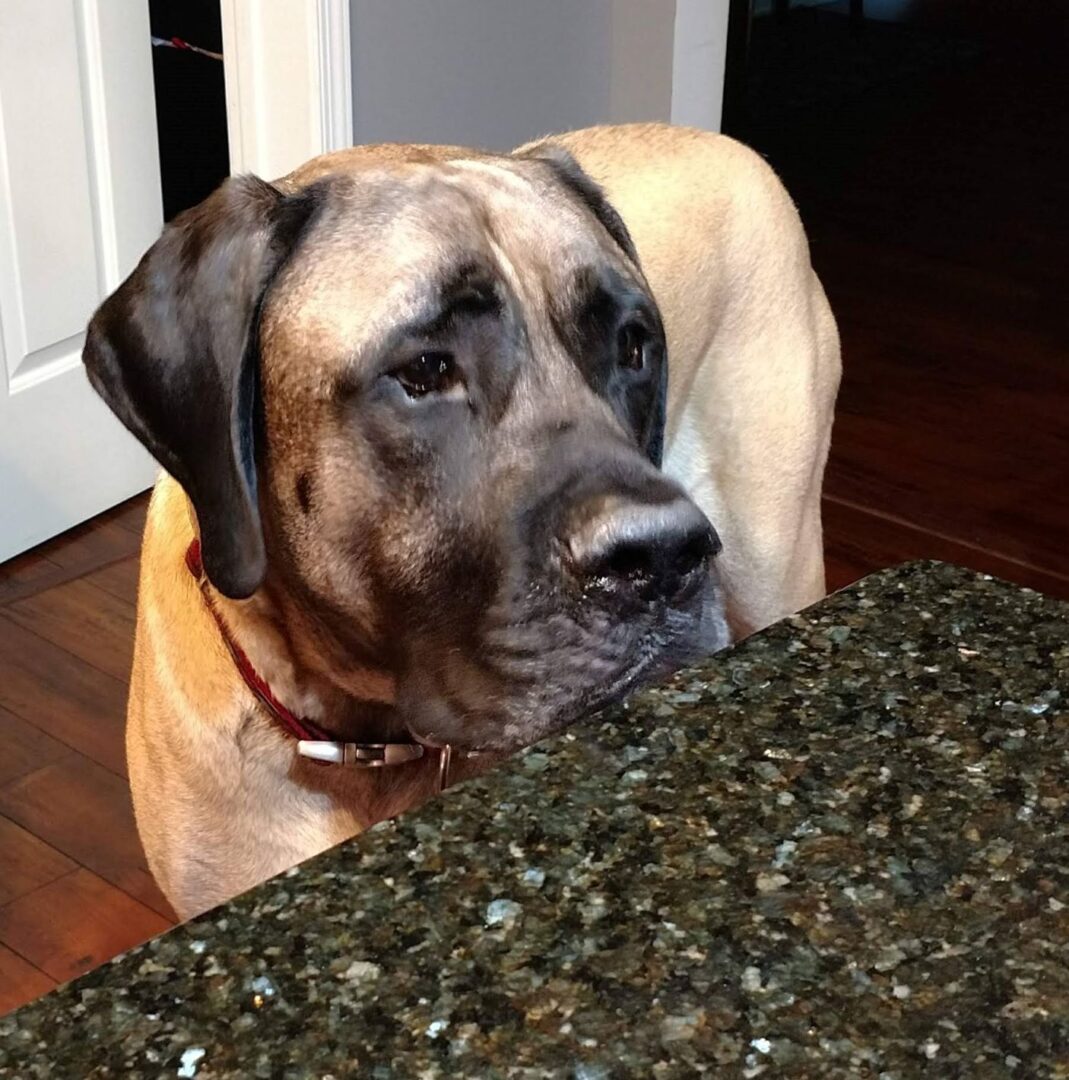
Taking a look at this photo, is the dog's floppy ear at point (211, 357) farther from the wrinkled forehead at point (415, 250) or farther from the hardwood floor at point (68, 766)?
the hardwood floor at point (68, 766)

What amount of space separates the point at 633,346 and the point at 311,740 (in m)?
0.48

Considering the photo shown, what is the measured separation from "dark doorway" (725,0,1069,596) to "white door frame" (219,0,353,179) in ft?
4.45

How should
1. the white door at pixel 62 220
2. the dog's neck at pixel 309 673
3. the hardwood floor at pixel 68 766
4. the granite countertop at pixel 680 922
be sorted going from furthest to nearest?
the white door at pixel 62 220
the hardwood floor at pixel 68 766
the dog's neck at pixel 309 673
the granite countertop at pixel 680 922

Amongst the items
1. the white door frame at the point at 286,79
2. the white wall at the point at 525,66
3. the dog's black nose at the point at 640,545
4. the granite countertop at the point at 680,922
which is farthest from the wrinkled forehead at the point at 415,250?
the white wall at the point at 525,66

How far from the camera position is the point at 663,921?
0.58 meters

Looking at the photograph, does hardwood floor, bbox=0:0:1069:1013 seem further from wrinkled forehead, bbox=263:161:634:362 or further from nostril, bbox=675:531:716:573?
nostril, bbox=675:531:716:573

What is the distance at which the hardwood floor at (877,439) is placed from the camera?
7.67 ft

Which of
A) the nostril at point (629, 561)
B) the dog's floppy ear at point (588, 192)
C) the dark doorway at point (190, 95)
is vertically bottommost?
the dark doorway at point (190, 95)

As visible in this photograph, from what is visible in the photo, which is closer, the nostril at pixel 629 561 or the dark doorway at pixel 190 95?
the nostril at pixel 629 561

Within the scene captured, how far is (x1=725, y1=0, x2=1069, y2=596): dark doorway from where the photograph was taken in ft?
11.3

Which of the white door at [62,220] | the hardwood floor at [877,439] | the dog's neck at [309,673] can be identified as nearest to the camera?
the dog's neck at [309,673]

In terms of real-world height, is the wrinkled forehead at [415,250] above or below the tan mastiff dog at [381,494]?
above

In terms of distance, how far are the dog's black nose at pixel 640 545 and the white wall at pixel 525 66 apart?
208 cm

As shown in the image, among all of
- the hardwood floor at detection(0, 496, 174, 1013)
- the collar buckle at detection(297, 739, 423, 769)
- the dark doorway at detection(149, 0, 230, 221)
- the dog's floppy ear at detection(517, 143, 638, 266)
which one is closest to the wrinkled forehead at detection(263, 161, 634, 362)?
the dog's floppy ear at detection(517, 143, 638, 266)
